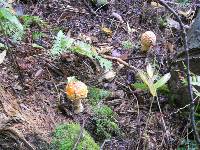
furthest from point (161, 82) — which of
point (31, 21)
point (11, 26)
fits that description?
point (31, 21)

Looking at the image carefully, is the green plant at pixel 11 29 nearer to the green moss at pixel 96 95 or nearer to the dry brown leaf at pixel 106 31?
the green moss at pixel 96 95

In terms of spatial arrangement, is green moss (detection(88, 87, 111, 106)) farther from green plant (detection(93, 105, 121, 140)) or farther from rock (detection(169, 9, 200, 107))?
rock (detection(169, 9, 200, 107))

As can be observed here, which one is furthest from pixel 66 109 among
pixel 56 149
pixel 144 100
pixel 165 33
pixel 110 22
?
pixel 165 33

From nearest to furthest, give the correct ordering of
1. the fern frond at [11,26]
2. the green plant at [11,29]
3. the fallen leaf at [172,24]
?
the fern frond at [11,26] → the green plant at [11,29] → the fallen leaf at [172,24]

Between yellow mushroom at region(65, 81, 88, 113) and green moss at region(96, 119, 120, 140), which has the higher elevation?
yellow mushroom at region(65, 81, 88, 113)

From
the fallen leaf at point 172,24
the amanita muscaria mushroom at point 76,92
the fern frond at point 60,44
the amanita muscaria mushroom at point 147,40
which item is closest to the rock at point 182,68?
the amanita muscaria mushroom at point 147,40

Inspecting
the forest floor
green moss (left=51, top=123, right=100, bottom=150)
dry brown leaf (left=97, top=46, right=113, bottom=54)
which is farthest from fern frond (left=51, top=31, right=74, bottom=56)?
green moss (left=51, top=123, right=100, bottom=150)
